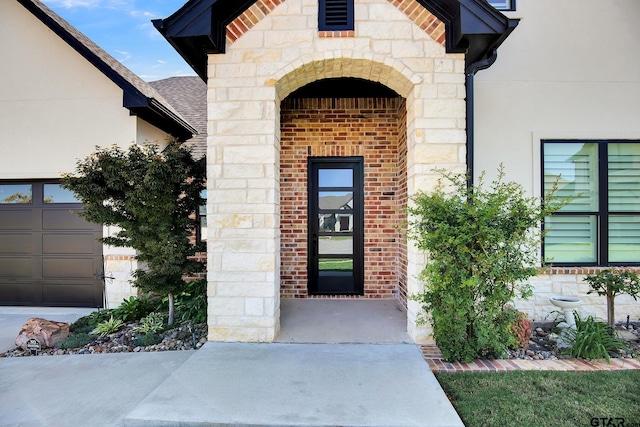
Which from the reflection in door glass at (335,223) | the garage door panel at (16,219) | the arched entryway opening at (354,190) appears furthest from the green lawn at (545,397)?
the garage door panel at (16,219)

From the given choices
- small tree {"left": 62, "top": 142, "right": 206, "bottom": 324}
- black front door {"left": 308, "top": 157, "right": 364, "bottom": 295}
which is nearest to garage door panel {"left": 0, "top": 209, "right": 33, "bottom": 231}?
small tree {"left": 62, "top": 142, "right": 206, "bottom": 324}

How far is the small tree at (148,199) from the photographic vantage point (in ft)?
14.1

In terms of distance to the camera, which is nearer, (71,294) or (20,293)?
(71,294)

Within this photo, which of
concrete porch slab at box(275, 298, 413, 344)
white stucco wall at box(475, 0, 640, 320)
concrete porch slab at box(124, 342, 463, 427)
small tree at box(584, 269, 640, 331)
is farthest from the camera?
white stucco wall at box(475, 0, 640, 320)

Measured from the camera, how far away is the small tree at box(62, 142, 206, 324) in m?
4.30

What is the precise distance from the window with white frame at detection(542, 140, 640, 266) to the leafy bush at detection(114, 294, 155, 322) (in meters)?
6.20

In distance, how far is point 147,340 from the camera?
4.23m

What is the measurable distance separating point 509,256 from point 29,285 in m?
7.81

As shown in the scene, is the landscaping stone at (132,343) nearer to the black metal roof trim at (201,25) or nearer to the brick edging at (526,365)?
the brick edging at (526,365)

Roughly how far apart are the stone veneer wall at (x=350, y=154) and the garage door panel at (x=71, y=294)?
11.4 ft

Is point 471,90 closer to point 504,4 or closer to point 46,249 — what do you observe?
point 504,4

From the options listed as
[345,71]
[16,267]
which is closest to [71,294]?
[16,267]

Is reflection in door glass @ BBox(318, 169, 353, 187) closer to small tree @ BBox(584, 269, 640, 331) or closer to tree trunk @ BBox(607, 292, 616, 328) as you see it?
small tree @ BBox(584, 269, 640, 331)

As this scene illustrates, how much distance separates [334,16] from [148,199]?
3.20 metres
